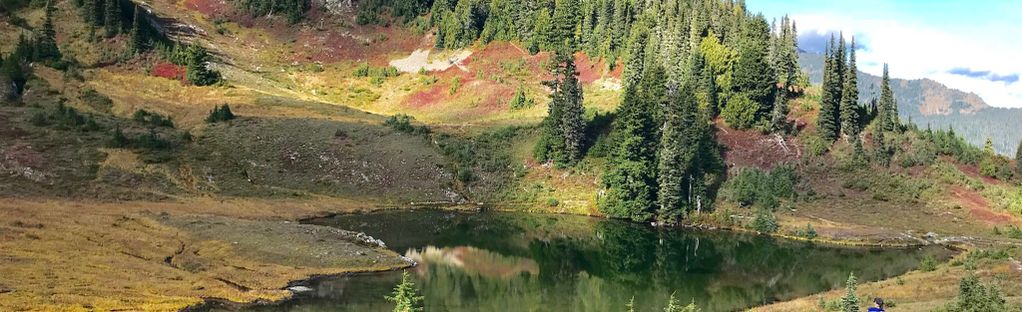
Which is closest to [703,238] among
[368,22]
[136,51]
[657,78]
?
[657,78]

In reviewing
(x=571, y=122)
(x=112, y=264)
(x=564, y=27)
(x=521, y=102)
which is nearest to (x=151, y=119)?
(x=571, y=122)

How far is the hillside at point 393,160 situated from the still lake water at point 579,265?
503cm

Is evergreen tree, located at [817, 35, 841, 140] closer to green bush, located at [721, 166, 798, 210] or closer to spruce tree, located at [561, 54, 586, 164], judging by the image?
green bush, located at [721, 166, 798, 210]

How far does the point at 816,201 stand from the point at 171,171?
8748 cm

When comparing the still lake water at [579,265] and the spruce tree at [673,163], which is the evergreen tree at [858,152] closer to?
the spruce tree at [673,163]

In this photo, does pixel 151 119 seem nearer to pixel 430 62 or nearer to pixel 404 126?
pixel 404 126

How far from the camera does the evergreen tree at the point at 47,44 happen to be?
406ft

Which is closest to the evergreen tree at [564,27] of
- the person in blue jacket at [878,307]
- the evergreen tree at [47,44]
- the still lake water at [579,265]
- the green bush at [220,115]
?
the still lake water at [579,265]

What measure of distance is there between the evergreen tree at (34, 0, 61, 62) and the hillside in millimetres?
1456

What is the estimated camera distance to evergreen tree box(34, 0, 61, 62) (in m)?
124

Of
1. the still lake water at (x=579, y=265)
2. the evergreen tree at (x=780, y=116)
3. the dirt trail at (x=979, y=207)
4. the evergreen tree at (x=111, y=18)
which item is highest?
the evergreen tree at (x=111, y=18)

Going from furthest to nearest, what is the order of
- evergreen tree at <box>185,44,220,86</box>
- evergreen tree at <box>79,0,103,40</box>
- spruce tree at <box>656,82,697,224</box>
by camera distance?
evergreen tree at <box>79,0,103,40</box> < evergreen tree at <box>185,44,220,86</box> < spruce tree at <box>656,82,697,224</box>

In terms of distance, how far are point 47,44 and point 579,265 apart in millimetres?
106829

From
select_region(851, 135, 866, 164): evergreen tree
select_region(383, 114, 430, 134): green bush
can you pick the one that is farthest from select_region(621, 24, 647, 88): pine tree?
select_region(383, 114, 430, 134): green bush
